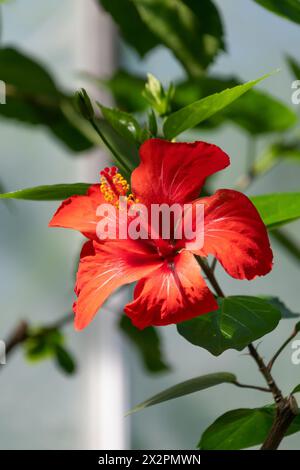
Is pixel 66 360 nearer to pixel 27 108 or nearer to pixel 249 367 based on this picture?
pixel 27 108

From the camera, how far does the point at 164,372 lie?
0.82 meters

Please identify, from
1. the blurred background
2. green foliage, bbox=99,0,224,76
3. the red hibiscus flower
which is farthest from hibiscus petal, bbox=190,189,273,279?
the blurred background

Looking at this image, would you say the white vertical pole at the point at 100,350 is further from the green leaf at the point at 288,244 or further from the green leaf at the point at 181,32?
the green leaf at the point at 181,32

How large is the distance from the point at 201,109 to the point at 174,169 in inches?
1.3

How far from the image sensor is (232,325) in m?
0.26

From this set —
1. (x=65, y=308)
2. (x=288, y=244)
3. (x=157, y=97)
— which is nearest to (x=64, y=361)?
(x=288, y=244)

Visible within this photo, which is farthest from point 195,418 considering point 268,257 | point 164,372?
point 268,257

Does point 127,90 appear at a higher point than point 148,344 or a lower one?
higher

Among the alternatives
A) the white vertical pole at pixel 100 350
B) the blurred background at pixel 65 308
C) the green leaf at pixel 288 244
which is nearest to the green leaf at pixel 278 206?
the green leaf at pixel 288 244

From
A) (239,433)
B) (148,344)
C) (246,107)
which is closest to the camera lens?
(239,433)

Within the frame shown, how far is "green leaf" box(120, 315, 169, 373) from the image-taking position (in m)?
0.72

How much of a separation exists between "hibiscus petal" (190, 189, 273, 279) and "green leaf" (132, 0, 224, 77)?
264mm

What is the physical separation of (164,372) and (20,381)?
1.89ft

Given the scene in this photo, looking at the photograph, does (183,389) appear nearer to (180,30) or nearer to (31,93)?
(180,30)
